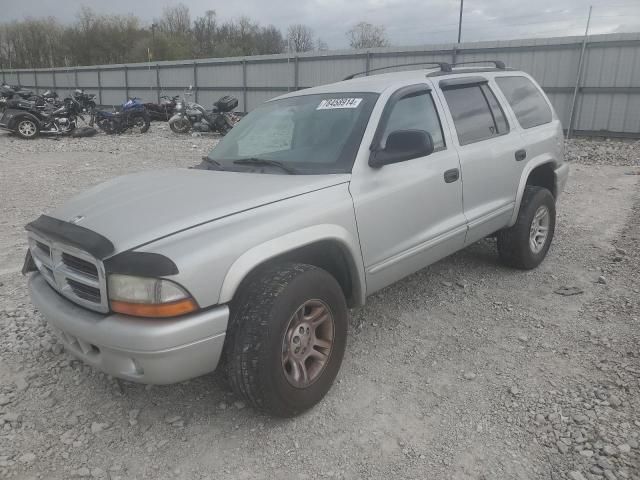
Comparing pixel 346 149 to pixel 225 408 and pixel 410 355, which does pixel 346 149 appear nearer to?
pixel 410 355

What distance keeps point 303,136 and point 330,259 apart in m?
0.91

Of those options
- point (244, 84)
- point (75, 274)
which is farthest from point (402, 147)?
point (244, 84)

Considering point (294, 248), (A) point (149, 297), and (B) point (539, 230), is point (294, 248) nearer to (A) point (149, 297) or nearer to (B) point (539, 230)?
(A) point (149, 297)

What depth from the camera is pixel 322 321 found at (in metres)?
2.71

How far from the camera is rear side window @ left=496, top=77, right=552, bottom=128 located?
14.6 ft

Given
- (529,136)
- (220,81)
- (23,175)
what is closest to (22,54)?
(220,81)

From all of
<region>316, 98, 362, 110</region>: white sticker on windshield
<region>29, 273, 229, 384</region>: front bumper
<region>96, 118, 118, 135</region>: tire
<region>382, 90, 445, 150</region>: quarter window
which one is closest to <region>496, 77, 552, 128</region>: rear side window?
<region>382, 90, 445, 150</region>: quarter window

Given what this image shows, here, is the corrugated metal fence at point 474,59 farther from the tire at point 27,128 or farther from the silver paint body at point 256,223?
the silver paint body at point 256,223

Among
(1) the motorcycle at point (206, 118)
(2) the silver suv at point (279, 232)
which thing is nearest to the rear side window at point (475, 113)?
(2) the silver suv at point (279, 232)

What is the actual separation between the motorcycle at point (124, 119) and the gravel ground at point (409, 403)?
12.8 meters

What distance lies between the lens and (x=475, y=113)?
3.98 metres

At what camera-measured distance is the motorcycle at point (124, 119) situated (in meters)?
16.1

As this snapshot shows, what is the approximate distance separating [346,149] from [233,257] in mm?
1116

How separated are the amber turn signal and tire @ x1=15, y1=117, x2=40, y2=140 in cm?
1528
